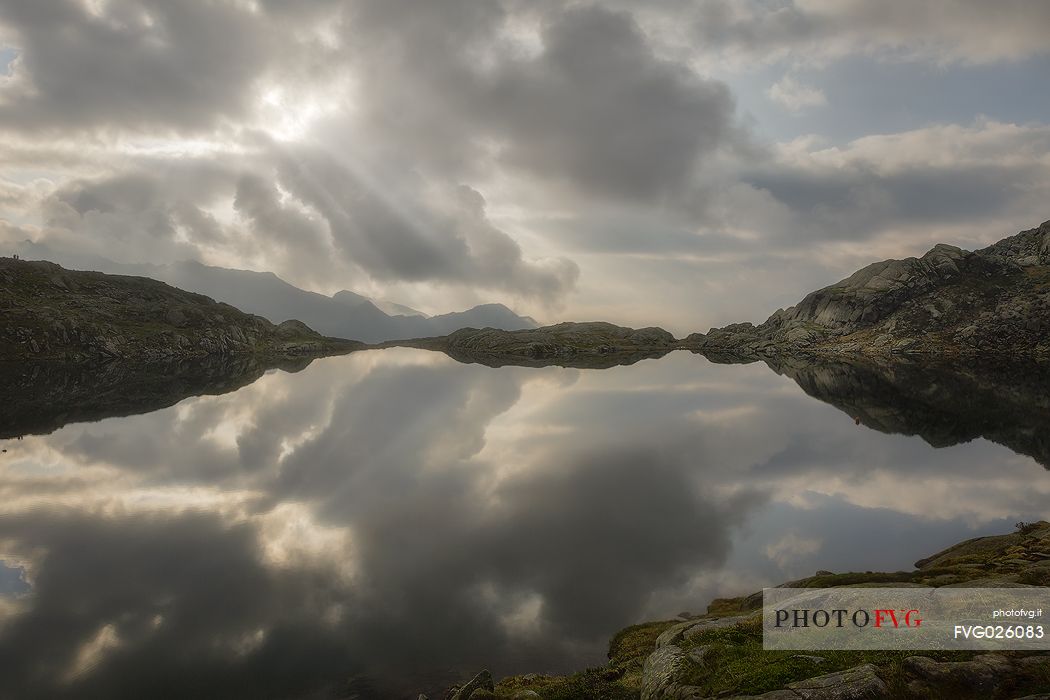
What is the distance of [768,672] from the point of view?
13719 millimetres

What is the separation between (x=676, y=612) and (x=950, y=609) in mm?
16631

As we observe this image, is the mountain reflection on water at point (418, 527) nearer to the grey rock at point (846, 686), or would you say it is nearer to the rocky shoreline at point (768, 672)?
the rocky shoreline at point (768, 672)

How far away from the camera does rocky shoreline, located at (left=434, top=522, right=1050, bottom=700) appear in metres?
11.7

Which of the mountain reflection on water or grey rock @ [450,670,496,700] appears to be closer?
grey rock @ [450,670,496,700]

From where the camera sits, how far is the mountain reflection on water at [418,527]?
82.0 feet

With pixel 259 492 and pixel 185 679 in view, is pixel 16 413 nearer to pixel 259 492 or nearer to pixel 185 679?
pixel 259 492

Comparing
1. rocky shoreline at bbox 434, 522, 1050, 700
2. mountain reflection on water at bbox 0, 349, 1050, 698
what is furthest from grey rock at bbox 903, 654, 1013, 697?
mountain reflection on water at bbox 0, 349, 1050, 698

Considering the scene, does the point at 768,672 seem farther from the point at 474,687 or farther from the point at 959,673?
the point at 474,687

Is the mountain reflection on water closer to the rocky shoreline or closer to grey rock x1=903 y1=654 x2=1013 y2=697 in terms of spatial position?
the rocky shoreline

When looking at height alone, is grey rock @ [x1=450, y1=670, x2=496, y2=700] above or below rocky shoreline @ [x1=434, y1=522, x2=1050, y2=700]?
below

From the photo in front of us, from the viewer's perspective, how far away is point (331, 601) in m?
29.5

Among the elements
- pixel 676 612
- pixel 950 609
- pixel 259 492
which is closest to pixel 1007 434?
pixel 676 612

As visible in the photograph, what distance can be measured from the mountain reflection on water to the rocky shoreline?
4021 millimetres

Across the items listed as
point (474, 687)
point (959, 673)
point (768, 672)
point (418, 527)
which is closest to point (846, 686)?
point (768, 672)
